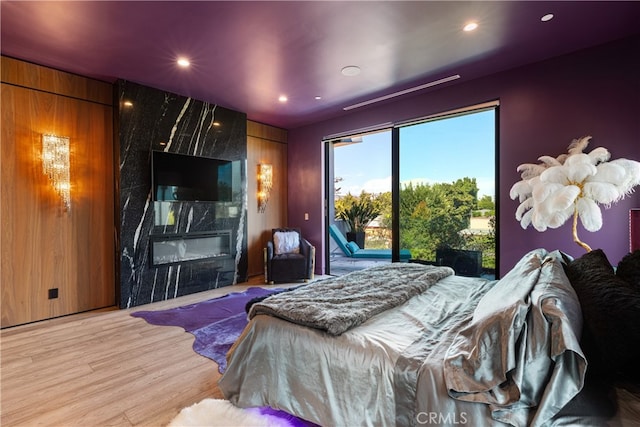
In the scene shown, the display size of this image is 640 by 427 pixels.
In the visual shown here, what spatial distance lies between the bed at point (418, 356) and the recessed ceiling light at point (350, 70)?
249cm

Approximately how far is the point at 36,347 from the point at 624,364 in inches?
156

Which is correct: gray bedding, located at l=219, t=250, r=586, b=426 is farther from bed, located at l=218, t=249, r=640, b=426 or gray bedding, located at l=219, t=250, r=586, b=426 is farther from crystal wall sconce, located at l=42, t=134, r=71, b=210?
crystal wall sconce, located at l=42, t=134, r=71, b=210

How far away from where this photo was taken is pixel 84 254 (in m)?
3.61

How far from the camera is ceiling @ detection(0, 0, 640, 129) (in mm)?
2334

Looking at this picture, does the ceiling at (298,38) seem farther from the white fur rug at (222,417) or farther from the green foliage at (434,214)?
the white fur rug at (222,417)

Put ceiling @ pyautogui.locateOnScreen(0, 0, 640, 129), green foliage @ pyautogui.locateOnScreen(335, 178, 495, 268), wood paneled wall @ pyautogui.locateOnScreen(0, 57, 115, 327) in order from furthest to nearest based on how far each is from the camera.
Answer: green foliage @ pyautogui.locateOnScreen(335, 178, 495, 268) → wood paneled wall @ pyautogui.locateOnScreen(0, 57, 115, 327) → ceiling @ pyautogui.locateOnScreen(0, 0, 640, 129)

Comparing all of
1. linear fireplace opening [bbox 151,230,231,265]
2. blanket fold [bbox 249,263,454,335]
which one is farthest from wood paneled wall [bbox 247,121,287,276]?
blanket fold [bbox 249,263,454,335]

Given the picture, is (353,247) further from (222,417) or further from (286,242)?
(222,417)

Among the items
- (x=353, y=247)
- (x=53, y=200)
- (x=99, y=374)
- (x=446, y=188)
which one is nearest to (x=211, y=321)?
(x=99, y=374)

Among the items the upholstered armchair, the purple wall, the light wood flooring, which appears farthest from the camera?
the upholstered armchair

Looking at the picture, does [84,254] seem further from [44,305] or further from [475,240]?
[475,240]

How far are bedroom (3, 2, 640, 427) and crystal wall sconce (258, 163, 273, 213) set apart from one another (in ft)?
8.61

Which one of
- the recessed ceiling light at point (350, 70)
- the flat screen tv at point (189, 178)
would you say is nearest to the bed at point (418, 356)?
the recessed ceiling light at point (350, 70)

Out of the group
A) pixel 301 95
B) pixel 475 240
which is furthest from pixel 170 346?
pixel 475 240
